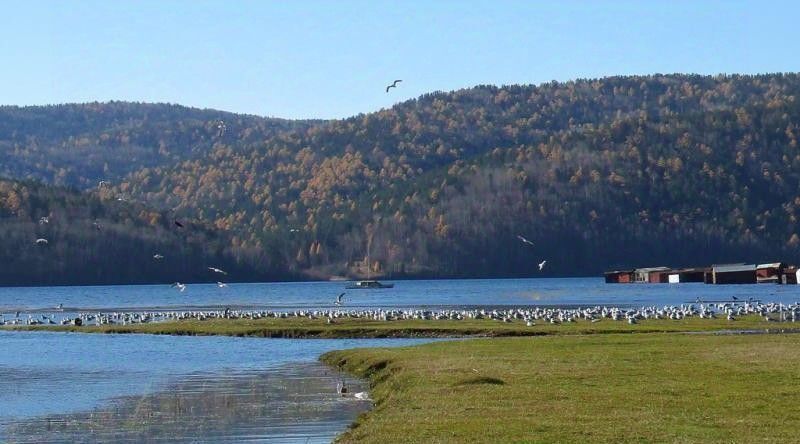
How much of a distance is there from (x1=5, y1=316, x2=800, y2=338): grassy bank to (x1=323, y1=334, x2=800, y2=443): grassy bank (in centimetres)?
1753

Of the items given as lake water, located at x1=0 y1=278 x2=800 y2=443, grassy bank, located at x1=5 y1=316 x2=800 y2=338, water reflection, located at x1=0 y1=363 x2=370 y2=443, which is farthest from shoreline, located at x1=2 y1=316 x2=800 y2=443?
grassy bank, located at x1=5 y1=316 x2=800 y2=338

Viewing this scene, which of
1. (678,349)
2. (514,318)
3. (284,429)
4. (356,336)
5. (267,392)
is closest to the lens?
(284,429)

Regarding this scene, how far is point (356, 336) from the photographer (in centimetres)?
7819

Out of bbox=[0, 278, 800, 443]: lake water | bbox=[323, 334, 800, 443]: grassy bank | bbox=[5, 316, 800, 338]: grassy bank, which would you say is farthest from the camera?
bbox=[5, 316, 800, 338]: grassy bank

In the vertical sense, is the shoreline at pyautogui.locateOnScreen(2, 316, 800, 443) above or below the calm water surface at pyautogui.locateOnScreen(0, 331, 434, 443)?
above

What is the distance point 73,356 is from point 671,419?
42878 millimetres

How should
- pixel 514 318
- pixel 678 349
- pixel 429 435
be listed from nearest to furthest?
pixel 429 435 → pixel 678 349 → pixel 514 318

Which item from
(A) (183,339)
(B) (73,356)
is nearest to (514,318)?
(A) (183,339)

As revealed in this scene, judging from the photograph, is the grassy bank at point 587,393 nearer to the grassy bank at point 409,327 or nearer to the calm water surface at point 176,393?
the calm water surface at point 176,393

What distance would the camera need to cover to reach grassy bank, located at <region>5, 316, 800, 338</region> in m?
72.3

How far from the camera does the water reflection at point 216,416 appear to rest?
35.9 m

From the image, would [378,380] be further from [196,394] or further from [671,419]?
[671,419]

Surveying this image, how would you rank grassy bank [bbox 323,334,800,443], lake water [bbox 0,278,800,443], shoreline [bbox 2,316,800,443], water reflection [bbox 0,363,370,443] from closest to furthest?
grassy bank [bbox 323,334,800,443]
shoreline [bbox 2,316,800,443]
water reflection [bbox 0,363,370,443]
lake water [bbox 0,278,800,443]

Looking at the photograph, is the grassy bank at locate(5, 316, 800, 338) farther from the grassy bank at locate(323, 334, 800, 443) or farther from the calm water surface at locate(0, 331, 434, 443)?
the grassy bank at locate(323, 334, 800, 443)
